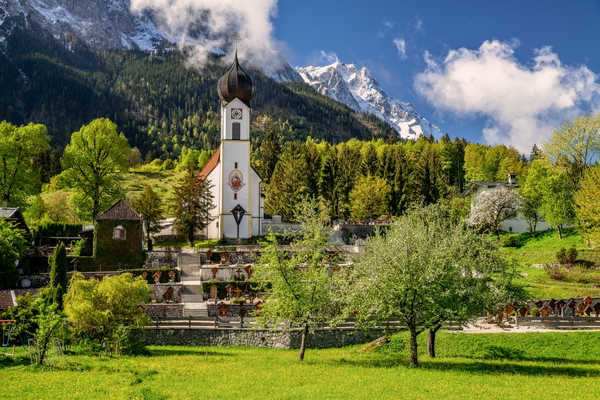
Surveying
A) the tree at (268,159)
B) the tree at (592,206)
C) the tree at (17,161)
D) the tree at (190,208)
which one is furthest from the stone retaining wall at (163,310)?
the tree at (268,159)

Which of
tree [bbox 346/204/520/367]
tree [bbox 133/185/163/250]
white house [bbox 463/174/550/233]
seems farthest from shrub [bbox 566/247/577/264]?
tree [bbox 133/185/163/250]

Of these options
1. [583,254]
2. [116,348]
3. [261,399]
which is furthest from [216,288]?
[583,254]

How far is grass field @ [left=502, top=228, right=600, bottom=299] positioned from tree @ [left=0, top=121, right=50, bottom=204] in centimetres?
4350

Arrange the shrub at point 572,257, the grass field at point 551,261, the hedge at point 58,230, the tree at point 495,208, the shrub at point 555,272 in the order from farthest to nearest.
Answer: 1. the tree at point 495,208
2. the hedge at point 58,230
3. the shrub at point 572,257
4. the shrub at point 555,272
5. the grass field at point 551,261

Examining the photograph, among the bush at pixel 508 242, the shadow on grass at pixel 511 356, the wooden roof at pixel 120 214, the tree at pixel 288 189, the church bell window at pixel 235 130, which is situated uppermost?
the church bell window at pixel 235 130

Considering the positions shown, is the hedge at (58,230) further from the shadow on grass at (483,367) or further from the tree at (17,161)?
the shadow on grass at (483,367)

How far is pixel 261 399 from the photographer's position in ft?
44.9

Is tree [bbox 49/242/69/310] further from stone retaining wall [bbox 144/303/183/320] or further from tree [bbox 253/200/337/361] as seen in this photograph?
tree [bbox 253/200/337/361]

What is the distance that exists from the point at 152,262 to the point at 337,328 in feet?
59.3

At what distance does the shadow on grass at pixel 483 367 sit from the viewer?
18.8 metres

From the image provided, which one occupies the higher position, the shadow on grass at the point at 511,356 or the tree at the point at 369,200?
the tree at the point at 369,200

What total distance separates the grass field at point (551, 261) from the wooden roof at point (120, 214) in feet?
88.3

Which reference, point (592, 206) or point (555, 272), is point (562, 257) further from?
point (592, 206)

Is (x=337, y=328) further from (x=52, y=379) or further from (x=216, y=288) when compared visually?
(x=52, y=379)
